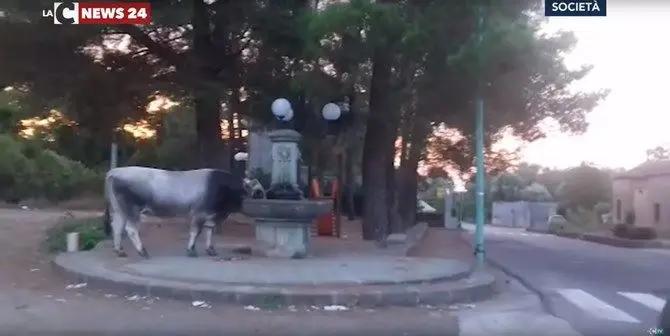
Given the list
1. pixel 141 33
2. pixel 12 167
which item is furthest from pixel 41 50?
pixel 12 167

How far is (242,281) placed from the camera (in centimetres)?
1134

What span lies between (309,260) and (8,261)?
5491mm

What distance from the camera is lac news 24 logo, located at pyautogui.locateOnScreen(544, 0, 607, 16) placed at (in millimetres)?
11828

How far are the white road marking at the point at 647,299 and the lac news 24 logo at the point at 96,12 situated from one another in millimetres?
10406

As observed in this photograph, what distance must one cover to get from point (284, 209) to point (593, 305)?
17.0 ft

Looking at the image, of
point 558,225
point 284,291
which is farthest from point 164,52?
point 558,225

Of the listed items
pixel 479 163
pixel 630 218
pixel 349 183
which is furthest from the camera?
pixel 349 183

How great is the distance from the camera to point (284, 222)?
14359mm

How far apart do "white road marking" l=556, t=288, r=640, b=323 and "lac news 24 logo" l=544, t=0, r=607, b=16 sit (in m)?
4.21

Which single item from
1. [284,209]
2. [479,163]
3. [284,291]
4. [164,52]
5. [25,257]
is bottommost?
[284,291]

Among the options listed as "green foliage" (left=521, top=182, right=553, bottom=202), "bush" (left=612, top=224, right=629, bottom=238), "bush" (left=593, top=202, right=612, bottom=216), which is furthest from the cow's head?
"green foliage" (left=521, top=182, right=553, bottom=202)

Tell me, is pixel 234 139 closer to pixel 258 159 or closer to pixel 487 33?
pixel 258 159

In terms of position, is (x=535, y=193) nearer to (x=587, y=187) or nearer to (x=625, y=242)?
(x=587, y=187)

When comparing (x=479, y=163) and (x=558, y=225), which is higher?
(x=479, y=163)
